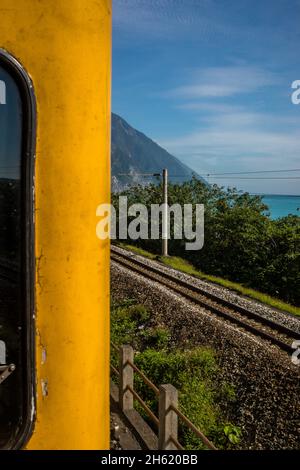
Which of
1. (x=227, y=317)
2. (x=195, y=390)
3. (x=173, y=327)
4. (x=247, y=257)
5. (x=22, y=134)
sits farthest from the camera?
(x=247, y=257)

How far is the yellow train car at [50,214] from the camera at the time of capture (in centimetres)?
135

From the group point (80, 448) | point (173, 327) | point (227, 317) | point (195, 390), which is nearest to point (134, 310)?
point (173, 327)

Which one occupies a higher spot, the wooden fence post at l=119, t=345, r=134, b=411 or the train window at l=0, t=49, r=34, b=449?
the train window at l=0, t=49, r=34, b=449

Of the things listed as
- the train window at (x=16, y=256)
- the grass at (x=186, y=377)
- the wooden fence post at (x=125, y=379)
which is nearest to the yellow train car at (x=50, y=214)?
the train window at (x=16, y=256)

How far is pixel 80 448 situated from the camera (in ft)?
4.82

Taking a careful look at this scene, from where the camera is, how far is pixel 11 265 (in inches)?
53.6

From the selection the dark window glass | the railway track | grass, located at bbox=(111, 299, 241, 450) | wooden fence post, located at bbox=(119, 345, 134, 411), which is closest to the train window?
the dark window glass

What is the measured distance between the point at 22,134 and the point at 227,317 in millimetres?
10011

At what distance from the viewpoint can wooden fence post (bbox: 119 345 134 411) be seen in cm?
571

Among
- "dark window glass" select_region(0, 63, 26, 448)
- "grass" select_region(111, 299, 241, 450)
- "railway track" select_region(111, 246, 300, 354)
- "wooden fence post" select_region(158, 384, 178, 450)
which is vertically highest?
"dark window glass" select_region(0, 63, 26, 448)

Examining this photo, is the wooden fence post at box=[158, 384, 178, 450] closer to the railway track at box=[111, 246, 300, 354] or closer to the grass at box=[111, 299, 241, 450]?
the grass at box=[111, 299, 241, 450]

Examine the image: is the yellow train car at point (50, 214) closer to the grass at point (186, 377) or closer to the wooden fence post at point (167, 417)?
the wooden fence post at point (167, 417)

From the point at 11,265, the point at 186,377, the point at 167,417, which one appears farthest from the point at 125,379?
the point at 11,265
